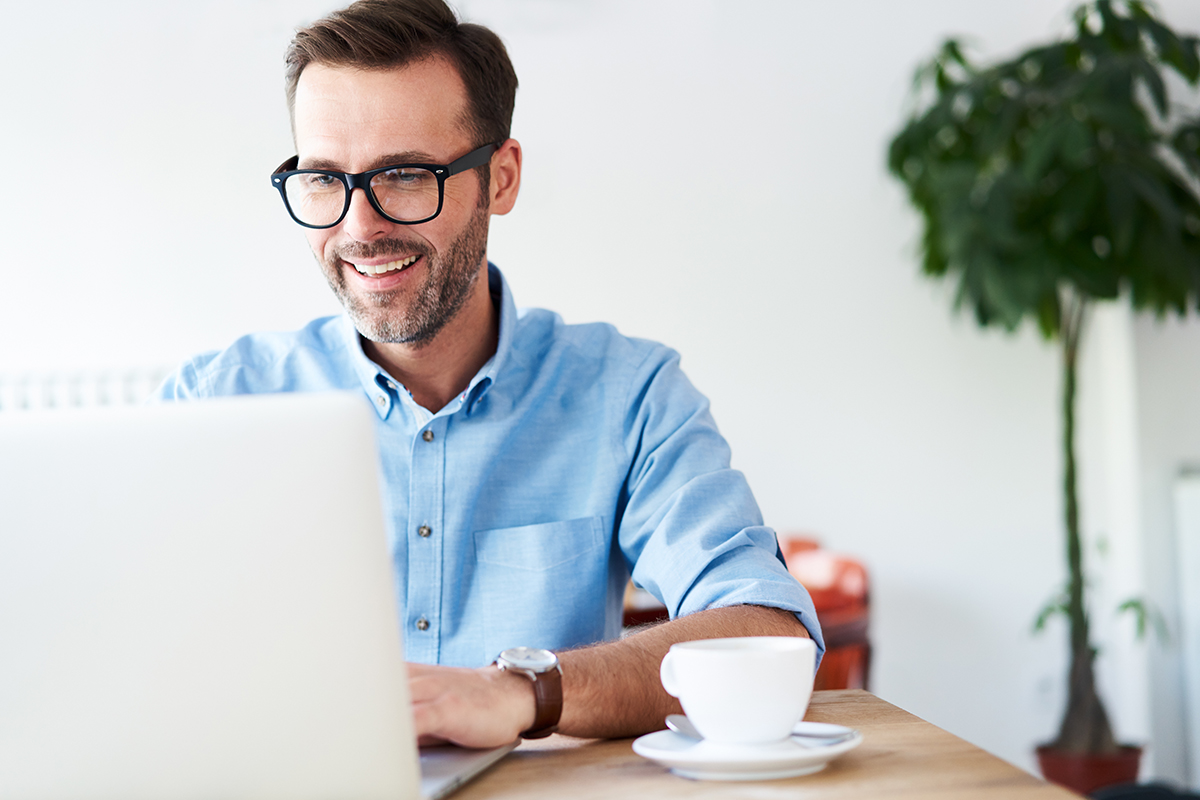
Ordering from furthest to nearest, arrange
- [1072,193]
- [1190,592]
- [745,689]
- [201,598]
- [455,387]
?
[1190,592] < [1072,193] < [455,387] < [745,689] < [201,598]

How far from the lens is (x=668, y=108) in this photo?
282 cm

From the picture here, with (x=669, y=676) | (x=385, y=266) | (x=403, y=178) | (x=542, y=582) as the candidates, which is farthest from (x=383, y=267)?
(x=669, y=676)

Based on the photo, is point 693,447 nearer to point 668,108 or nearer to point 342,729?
point 342,729

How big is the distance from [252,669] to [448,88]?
832 millimetres

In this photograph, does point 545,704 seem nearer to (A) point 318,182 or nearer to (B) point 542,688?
(B) point 542,688

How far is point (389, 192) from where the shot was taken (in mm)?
1140

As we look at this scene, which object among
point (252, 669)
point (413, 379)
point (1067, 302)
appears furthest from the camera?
point (1067, 302)

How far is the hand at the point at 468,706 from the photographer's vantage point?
65cm

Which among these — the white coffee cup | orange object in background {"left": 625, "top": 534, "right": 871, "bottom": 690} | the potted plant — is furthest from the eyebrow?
the potted plant

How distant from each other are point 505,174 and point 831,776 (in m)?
0.93

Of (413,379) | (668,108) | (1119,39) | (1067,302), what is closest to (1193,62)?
(1119,39)

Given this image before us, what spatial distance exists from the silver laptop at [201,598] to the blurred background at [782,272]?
2277mm

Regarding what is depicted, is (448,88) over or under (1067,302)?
over

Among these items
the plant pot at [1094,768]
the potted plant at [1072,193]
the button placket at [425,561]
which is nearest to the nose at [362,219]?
the button placket at [425,561]
